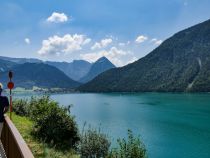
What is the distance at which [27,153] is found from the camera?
16.2ft

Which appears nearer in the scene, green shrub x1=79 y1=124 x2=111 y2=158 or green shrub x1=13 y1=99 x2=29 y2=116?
green shrub x1=79 y1=124 x2=111 y2=158

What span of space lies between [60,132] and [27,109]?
16.0m

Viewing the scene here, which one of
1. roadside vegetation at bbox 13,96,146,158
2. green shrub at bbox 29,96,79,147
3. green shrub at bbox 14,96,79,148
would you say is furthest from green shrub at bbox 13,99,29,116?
green shrub at bbox 29,96,79,147

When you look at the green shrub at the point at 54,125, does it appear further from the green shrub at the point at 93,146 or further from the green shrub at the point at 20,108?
the green shrub at the point at 20,108

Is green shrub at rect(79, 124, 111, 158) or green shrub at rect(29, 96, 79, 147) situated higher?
green shrub at rect(29, 96, 79, 147)

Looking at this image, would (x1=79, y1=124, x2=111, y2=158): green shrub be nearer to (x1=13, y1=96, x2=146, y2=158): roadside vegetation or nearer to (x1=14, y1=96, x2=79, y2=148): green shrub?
(x1=13, y1=96, x2=146, y2=158): roadside vegetation

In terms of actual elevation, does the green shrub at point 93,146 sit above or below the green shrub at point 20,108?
below

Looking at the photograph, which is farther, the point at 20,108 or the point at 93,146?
the point at 20,108

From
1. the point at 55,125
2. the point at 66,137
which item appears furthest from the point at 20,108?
the point at 55,125

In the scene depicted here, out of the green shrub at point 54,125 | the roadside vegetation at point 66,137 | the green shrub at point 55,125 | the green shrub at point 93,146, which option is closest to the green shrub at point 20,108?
the roadside vegetation at point 66,137

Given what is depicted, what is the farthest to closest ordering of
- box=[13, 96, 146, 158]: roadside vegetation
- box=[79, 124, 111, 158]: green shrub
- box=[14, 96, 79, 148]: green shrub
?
box=[79, 124, 111, 158]: green shrub → box=[14, 96, 79, 148]: green shrub → box=[13, 96, 146, 158]: roadside vegetation

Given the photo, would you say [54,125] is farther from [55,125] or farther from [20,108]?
[20,108]

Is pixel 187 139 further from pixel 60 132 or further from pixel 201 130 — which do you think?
pixel 60 132

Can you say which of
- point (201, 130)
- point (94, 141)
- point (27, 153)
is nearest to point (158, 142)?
point (201, 130)
